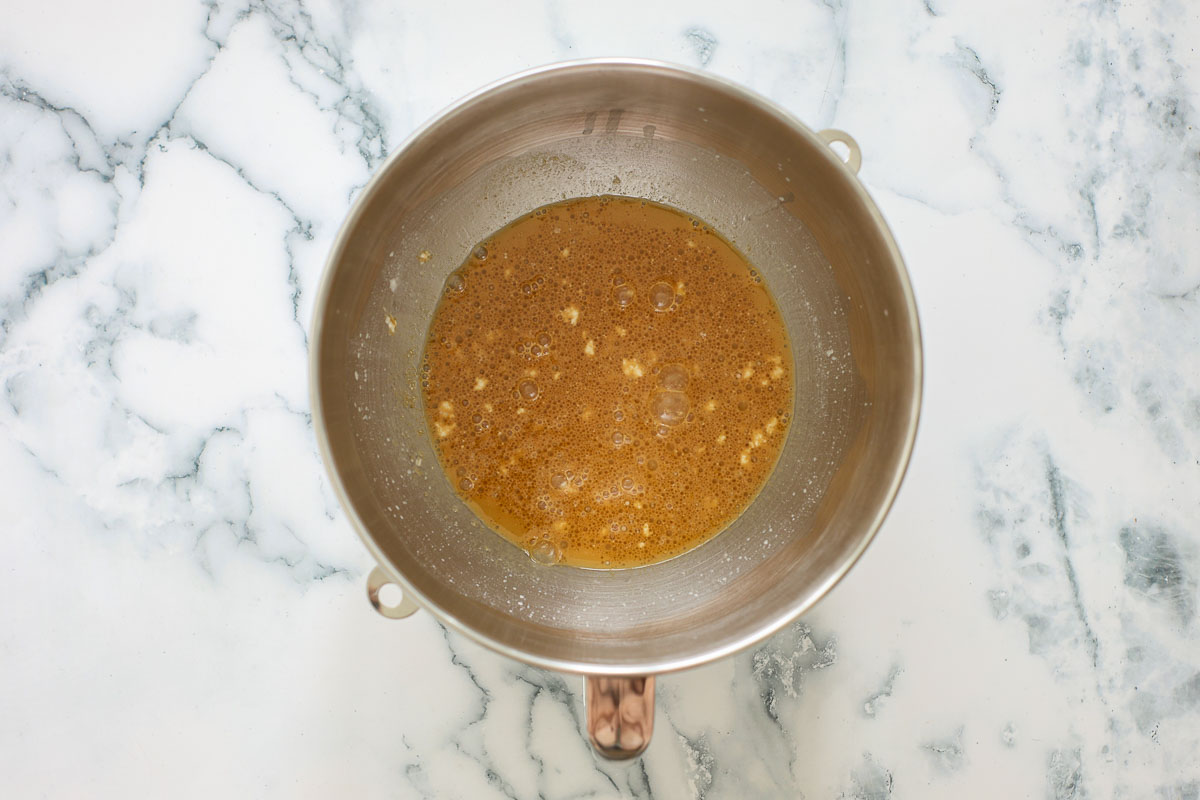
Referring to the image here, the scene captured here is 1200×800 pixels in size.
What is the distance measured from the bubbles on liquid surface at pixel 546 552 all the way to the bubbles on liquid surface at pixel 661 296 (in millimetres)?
338

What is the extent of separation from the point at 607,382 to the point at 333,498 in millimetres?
384

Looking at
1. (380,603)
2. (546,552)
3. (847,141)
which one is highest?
(847,141)

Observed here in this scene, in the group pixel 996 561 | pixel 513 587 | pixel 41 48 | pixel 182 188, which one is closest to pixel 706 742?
pixel 513 587

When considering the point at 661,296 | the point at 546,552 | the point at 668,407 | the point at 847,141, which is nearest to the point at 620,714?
the point at 546,552

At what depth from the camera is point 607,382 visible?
105 centimetres

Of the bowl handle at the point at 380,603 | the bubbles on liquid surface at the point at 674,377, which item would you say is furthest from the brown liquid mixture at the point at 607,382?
the bowl handle at the point at 380,603

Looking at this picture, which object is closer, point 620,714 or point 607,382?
point 620,714

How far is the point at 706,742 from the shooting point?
107cm

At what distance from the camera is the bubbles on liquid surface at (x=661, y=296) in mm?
1060

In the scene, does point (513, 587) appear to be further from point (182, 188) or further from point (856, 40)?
point (856, 40)

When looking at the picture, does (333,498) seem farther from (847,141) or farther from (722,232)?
(847,141)

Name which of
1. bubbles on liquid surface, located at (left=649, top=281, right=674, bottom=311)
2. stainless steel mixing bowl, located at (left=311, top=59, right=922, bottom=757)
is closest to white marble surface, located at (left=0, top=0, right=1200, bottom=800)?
stainless steel mixing bowl, located at (left=311, top=59, right=922, bottom=757)

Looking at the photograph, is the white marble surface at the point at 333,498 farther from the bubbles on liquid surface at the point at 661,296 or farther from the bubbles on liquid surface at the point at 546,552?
the bubbles on liquid surface at the point at 661,296

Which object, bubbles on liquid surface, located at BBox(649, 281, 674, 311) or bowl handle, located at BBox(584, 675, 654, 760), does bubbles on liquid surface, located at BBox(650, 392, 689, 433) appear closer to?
bubbles on liquid surface, located at BBox(649, 281, 674, 311)
